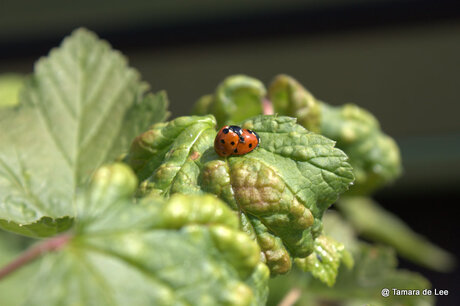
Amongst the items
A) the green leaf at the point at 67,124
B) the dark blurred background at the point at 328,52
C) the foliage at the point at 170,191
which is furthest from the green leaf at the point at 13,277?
the dark blurred background at the point at 328,52

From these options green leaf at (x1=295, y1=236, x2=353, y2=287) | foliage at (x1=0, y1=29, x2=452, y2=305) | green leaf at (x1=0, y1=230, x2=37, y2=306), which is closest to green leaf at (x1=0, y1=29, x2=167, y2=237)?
foliage at (x1=0, y1=29, x2=452, y2=305)

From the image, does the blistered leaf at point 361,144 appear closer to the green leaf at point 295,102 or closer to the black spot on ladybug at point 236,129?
the green leaf at point 295,102

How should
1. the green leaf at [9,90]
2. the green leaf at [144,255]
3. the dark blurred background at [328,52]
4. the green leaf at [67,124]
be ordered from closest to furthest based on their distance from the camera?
the green leaf at [144,255] → the green leaf at [67,124] → the green leaf at [9,90] → the dark blurred background at [328,52]

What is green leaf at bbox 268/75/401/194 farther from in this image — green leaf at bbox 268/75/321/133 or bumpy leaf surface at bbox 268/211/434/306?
bumpy leaf surface at bbox 268/211/434/306

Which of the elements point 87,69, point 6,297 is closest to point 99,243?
point 87,69

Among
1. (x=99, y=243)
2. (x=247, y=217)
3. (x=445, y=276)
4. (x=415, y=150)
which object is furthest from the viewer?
(x=415, y=150)

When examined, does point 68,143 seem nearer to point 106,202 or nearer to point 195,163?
point 195,163
